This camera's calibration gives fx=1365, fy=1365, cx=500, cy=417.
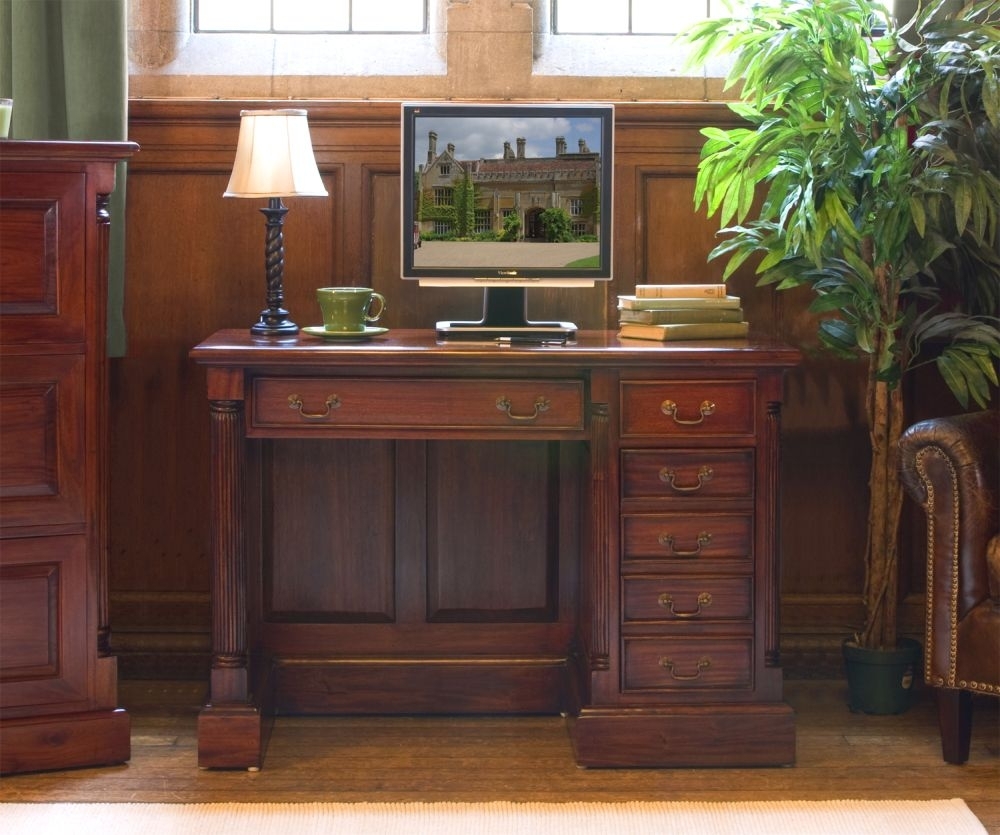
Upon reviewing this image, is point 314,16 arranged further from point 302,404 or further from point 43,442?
point 43,442

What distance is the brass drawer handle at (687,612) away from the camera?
284 cm

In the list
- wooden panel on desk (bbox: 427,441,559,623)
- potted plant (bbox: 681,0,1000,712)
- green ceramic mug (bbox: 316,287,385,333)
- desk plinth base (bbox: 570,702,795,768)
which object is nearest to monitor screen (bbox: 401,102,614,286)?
green ceramic mug (bbox: 316,287,385,333)

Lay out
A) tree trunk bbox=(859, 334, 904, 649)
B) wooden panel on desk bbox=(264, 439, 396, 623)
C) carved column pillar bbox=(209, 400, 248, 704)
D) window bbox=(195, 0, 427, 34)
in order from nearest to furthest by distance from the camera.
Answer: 1. carved column pillar bbox=(209, 400, 248, 704)
2. tree trunk bbox=(859, 334, 904, 649)
3. wooden panel on desk bbox=(264, 439, 396, 623)
4. window bbox=(195, 0, 427, 34)

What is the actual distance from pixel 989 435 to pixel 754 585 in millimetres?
569

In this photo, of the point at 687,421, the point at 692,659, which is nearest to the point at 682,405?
the point at 687,421

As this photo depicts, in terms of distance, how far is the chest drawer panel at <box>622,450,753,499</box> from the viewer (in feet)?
9.25

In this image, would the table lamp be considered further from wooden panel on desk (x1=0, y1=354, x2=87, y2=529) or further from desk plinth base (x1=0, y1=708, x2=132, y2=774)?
desk plinth base (x1=0, y1=708, x2=132, y2=774)

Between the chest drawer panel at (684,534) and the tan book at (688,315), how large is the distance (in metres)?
0.42

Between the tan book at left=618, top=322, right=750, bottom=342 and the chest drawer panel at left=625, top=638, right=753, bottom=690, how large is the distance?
2.09ft

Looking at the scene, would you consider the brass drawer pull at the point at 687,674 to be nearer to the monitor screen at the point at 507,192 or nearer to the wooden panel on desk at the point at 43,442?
the monitor screen at the point at 507,192

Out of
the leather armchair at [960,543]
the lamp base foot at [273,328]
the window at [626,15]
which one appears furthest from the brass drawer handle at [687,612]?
the window at [626,15]

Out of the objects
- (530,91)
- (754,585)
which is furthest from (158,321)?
(754,585)

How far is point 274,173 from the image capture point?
296cm

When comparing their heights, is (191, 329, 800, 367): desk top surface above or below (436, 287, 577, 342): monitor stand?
below
